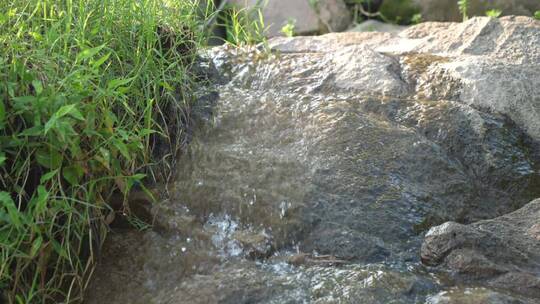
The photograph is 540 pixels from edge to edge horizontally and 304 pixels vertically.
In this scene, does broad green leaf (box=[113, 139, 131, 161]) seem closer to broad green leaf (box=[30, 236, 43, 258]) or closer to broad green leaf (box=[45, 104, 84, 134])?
broad green leaf (box=[45, 104, 84, 134])


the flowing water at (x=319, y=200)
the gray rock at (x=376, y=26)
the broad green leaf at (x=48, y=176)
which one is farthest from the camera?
the gray rock at (x=376, y=26)

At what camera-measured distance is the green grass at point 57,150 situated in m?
2.50

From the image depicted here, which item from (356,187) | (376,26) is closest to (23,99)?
(356,187)

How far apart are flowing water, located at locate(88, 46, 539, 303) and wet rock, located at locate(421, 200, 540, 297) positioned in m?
0.08

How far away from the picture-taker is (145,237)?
2934mm

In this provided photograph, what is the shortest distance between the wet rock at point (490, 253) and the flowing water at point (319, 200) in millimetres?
80

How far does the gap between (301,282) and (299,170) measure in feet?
2.23

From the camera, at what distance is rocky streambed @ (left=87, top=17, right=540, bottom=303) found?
2.59 metres

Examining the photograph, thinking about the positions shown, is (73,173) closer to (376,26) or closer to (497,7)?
(376,26)

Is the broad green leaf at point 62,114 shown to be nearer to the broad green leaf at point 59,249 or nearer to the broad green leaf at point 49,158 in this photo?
the broad green leaf at point 49,158

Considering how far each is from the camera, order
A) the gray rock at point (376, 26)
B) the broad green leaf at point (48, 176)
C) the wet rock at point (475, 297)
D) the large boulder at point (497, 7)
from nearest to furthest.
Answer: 1. the wet rock at point (475, 297)
2. the broad green leaf at point (48, 176)
3. the large boulder at point (497, 7)
4. the gray rock at point (376, 26)

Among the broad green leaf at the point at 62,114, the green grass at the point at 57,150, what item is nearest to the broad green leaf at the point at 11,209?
the green grass at the point at 57,150

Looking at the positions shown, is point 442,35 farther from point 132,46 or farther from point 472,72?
point 132,46

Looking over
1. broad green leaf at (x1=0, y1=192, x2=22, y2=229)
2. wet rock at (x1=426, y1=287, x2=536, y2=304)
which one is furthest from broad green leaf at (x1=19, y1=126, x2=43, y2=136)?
wet rock at (x1=426, y1=287, x2=536, y2=304)
